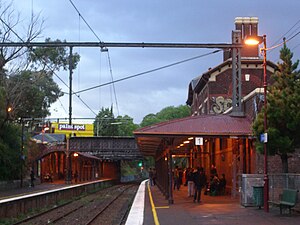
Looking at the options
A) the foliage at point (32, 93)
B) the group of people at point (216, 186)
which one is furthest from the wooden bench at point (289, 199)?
the foliage at point (32, 93)

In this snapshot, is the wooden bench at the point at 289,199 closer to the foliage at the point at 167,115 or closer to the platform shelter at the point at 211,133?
the platform shelter at the point at 211,133

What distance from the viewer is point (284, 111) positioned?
1830 centimetres

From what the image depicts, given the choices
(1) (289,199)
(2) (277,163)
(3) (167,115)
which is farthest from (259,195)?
(3) (167,115)

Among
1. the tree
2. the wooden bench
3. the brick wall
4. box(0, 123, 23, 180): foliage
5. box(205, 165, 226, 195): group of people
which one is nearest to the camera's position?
the wooden bench

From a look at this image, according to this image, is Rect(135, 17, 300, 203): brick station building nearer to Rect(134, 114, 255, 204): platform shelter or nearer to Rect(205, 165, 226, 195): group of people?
Rect(134, 114, 255, 204): platform shelter

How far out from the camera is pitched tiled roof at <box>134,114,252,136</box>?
21516 mm

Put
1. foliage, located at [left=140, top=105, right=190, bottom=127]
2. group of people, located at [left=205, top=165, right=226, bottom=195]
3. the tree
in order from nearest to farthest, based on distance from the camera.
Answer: the tree → group of people, located at [left=205, top=165, right=226, bottom=195] → foliage, located at [left=140, top=105, right=190, bottom=127]

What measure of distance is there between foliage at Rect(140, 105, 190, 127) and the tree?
101736 millimetres

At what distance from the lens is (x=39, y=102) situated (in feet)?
201

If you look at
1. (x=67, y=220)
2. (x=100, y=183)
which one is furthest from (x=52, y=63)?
(x=67, y=220)

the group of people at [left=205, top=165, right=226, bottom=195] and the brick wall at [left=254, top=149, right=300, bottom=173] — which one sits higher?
the brick wall at [left=254, top=149, right=300, bottom=173]

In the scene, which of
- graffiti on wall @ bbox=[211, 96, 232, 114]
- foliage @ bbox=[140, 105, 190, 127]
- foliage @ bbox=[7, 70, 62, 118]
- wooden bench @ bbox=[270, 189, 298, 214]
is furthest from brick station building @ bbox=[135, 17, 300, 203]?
foliage @ bbox=[140, 105, 190, 127]

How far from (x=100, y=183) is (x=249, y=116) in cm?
3576

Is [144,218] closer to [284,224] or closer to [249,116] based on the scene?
[284,224]
